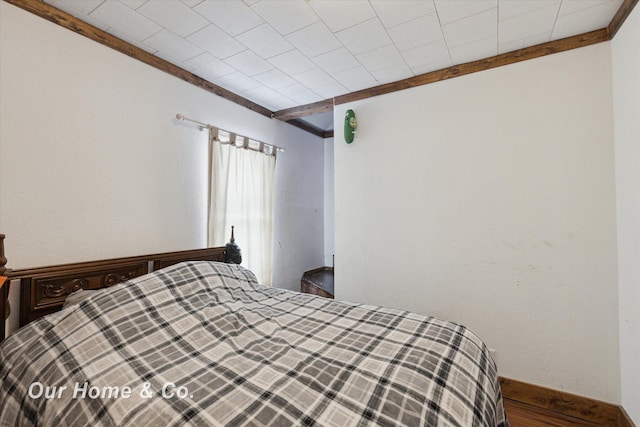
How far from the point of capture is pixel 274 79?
2473 millimetres

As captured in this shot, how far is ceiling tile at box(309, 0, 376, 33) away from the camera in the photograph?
1.60 metres

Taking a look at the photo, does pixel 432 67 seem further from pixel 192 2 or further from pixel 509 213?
pixel 192 2

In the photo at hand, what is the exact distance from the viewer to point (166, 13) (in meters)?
1.67

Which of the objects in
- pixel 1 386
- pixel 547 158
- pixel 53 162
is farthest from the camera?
pixel 547 158

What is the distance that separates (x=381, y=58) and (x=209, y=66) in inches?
54.6

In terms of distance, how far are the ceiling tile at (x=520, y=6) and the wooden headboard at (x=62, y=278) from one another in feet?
9.06

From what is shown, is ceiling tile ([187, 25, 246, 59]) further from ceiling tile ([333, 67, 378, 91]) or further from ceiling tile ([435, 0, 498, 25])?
ceiling tile ([435, 0, 498, 25])

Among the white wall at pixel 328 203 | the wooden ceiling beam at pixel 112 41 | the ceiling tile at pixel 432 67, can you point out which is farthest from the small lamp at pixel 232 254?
the ceiling tile at pixel 432 67

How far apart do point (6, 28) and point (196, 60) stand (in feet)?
3.32

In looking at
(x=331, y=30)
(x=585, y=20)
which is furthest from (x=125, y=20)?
(x=585, y=20)

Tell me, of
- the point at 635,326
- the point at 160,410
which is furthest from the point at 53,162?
the point at 635,326

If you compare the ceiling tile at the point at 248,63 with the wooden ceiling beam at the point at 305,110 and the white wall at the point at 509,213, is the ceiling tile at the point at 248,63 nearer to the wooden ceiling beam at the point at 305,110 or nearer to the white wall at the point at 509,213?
the wooden ceiling beam at the point at 305,110

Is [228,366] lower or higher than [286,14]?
lower

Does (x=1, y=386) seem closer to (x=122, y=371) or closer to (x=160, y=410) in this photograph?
(x=122, y=371)
